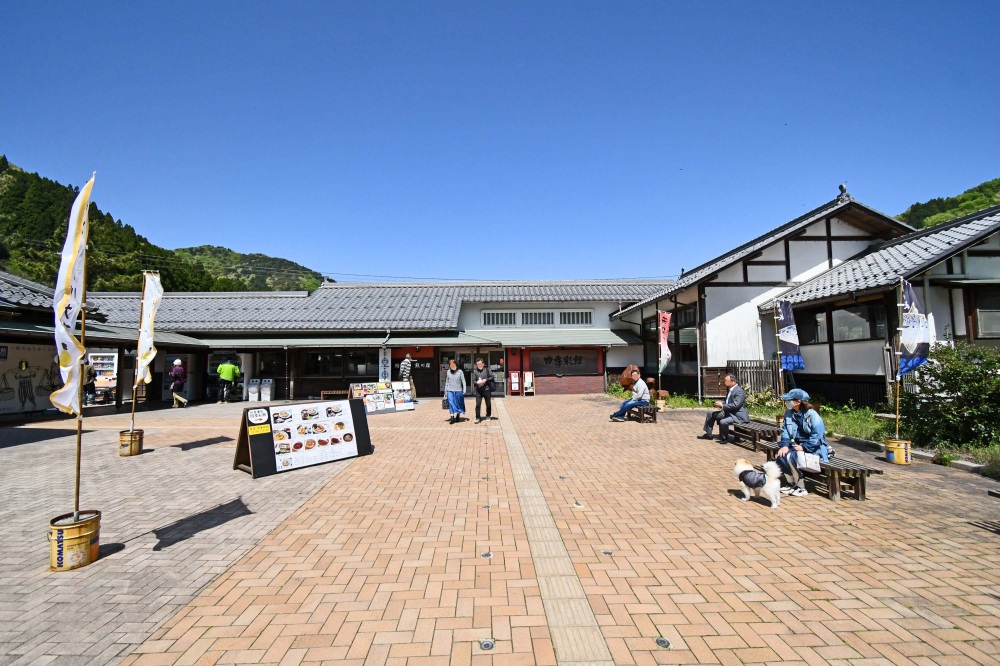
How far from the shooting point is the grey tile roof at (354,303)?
21297 mm

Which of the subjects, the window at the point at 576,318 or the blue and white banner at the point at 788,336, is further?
the window at the point at 576,318

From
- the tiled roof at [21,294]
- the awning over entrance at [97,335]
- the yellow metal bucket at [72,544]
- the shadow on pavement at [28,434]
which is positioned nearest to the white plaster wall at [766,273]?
the yellow metal bucket at [72,544]

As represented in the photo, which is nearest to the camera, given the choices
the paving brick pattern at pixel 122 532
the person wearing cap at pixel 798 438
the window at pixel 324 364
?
the paving brick pattern at pixel 122 532

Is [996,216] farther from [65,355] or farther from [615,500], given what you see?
[65,355]

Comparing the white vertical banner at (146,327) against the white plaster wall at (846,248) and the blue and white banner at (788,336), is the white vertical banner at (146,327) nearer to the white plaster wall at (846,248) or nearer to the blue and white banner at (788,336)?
the blue and white banner at (788,336)

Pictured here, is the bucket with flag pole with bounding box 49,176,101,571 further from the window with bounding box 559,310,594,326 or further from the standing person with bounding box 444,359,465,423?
the window with bounding box 559,310,594,326

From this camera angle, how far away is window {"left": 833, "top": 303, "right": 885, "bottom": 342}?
495 inches

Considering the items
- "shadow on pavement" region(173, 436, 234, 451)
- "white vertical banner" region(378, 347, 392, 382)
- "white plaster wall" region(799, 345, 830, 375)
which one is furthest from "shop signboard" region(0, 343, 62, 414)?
"white plaster wall" region(799, 345, 830, 375)

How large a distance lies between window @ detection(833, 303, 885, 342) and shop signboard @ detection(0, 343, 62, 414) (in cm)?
2541

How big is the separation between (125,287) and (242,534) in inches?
1904

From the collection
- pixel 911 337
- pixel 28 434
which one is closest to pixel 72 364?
pixel 28 434

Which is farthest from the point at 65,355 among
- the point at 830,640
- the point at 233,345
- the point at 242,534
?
the point at 233,345

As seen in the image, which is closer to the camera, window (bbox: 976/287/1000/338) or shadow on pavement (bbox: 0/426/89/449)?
shadow on pavement (bbox: 0/426/89/449)

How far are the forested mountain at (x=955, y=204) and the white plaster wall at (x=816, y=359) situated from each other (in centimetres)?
4939
